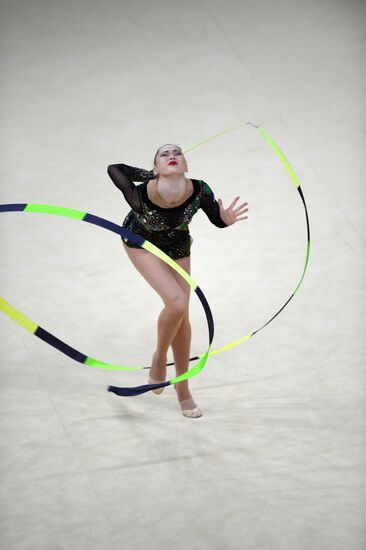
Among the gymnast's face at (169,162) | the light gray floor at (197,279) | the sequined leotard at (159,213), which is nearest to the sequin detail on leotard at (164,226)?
the sequined leotard at (159,213)

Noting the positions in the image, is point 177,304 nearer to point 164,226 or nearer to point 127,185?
point 164,226

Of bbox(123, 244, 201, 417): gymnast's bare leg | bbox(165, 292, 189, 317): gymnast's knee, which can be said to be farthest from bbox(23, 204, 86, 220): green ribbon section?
bbox(165, 292, 189, 317): gymnast's knee

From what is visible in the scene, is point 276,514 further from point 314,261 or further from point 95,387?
point 314,261

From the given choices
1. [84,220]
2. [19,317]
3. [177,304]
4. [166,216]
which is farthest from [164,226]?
[19,317]

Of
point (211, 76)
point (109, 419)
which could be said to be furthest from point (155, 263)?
point (211, 76)

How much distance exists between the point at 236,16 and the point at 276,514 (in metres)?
5.76

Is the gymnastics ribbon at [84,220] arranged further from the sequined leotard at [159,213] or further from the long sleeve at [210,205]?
the long sleeve at [210,205]

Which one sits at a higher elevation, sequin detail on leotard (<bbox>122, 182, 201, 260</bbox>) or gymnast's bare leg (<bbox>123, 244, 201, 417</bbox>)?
sequin detail on leotard (<bbox>122, 182, 201, 260</bbox>)

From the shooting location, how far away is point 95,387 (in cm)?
552

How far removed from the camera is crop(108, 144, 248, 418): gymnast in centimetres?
493

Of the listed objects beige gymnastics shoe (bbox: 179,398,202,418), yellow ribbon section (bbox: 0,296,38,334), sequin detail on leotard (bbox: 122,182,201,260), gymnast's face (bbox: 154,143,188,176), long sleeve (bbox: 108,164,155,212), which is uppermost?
gymnast's face (bbox: 154,143,188,176)

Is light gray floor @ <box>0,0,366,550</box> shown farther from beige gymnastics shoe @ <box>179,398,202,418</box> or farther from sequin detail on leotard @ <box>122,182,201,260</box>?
sequin detail on leotard @ <box>122,182,201,260</box>

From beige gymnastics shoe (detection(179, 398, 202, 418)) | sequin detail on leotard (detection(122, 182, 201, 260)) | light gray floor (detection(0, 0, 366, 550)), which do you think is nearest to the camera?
light gray floor (detection(0, 0, 366, 550))

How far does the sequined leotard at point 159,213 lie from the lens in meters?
4.98
